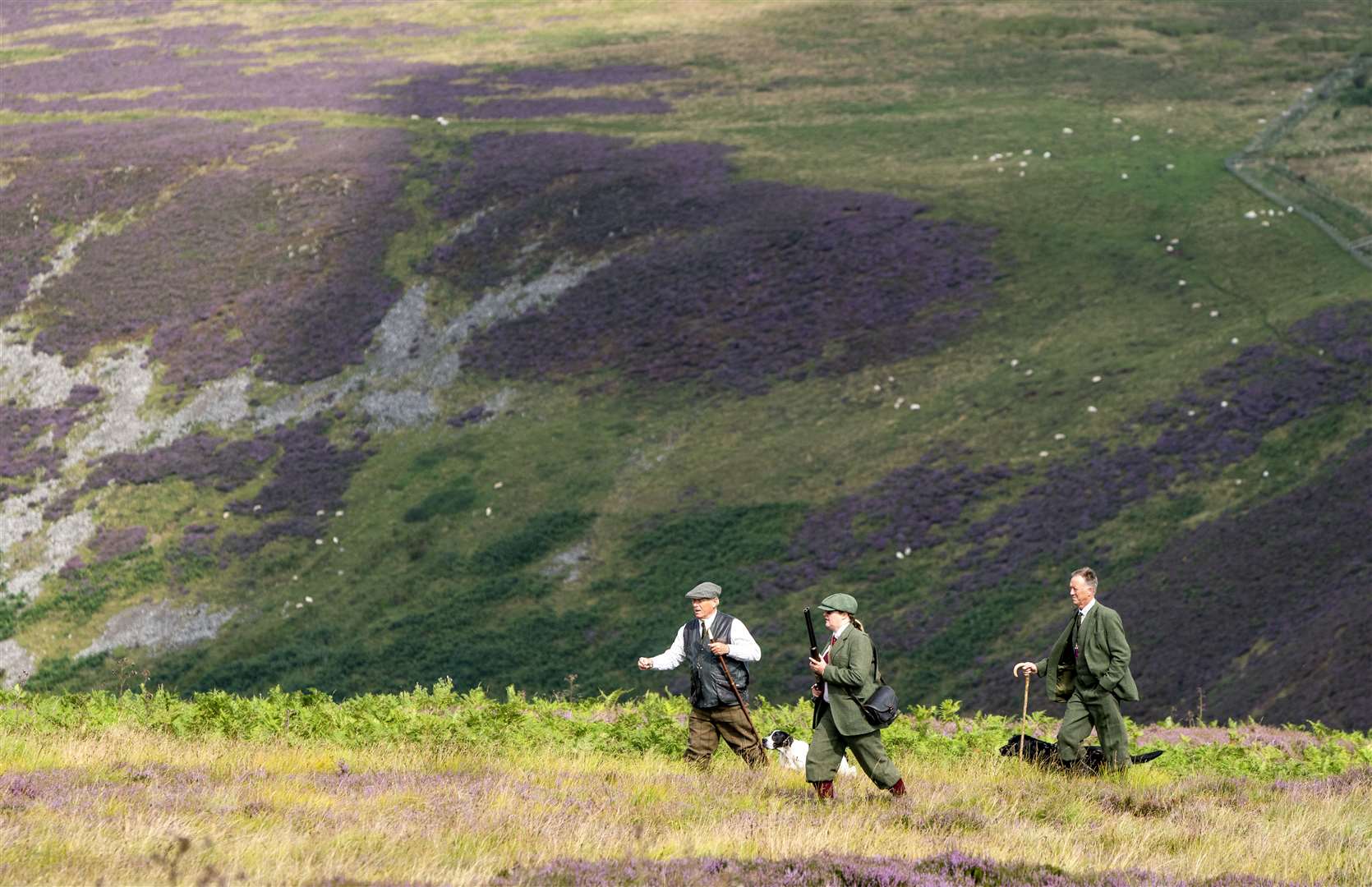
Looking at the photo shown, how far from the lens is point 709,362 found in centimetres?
5641

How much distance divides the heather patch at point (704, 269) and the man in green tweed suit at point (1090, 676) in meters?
37.7

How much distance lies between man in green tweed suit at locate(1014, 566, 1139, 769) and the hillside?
12349 mm

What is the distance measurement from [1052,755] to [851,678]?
168 inches

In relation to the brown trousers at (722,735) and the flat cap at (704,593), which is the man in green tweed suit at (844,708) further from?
the brown trousers at (722,735)

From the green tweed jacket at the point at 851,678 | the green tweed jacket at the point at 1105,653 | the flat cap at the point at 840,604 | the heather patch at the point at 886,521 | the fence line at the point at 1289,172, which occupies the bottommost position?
the heather patch at the point at 886,521

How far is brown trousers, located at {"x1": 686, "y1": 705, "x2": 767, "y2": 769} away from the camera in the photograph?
55.2ft

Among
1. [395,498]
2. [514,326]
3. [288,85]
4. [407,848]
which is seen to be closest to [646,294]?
[514,326]

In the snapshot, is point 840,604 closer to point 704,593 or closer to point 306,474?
point 704,593

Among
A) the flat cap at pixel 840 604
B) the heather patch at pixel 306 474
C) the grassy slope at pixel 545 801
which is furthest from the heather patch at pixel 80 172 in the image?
the flat cap at pixel 840 604

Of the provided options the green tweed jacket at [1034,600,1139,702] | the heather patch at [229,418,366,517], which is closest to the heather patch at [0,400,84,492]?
the heather patch at [229,418,366,517]

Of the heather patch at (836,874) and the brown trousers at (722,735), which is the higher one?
the heather patch at (836,874)

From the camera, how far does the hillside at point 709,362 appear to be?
39.9 meters

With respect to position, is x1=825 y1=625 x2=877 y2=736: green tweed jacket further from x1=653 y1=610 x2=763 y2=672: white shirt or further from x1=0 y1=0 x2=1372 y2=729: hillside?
x1=0 y1=0 x2=1372 y2=729: hillside

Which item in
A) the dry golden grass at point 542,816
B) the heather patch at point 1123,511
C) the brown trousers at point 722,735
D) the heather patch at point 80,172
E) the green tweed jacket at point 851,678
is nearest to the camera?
the dry golden grass at point 542,816
